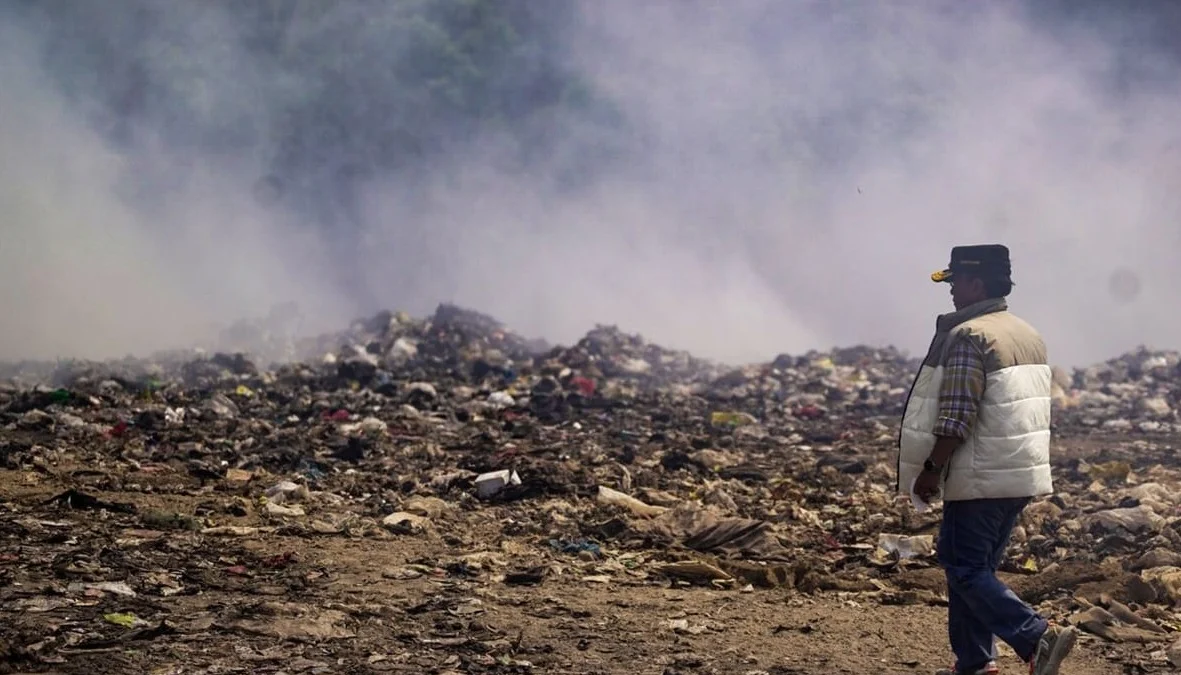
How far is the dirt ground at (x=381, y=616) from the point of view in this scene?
3.21m

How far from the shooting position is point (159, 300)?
65.8ft

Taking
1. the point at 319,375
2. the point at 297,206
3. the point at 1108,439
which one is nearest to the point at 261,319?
the point at 297,206

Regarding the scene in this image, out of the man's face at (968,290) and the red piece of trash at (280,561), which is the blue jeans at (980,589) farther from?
the red piece of trash at (280,561)

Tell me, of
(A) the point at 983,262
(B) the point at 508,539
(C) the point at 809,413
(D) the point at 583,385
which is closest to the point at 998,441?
(A) the point at 983,262

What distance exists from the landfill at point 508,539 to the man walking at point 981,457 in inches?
23.3

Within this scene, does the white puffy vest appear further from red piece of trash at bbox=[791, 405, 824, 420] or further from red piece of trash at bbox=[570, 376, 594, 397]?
red piece of trash at bbox=[570, 376, 594, 397]

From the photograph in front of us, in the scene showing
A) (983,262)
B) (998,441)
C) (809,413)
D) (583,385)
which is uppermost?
(583,385)

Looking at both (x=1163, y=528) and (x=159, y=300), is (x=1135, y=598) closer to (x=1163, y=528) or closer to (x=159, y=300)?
(x=1163, y=528)

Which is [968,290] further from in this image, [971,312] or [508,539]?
[508,539]

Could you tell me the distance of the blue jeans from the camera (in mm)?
2961

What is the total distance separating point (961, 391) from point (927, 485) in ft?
1.03

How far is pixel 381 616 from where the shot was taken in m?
3.73

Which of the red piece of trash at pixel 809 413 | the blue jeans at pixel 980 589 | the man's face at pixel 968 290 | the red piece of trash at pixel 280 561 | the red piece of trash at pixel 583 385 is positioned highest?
the red piece of trash at pixel 583 385

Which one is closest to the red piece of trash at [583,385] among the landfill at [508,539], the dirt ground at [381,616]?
the landfill at [508,539]
